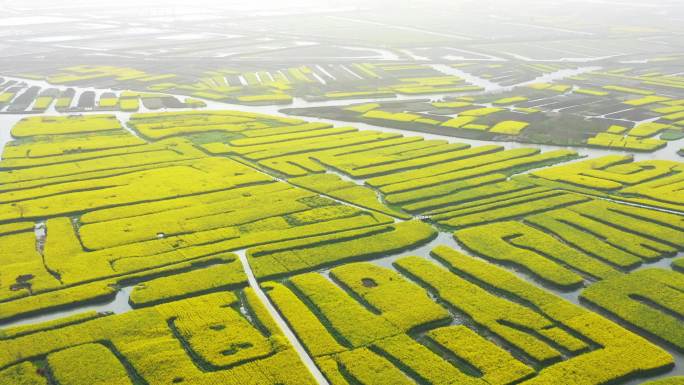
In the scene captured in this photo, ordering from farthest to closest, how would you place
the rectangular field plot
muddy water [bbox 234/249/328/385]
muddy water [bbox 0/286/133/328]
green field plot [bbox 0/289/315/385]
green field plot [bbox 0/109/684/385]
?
muddy water [bbox 0/286/133/328], green field plot [bbox 0/109/684/385], muddy water [bbox 234/249/328/385], the rectangular field plot, green field plot [bbox 0/289/315/385]

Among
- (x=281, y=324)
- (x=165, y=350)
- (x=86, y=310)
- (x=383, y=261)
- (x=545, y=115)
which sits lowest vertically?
(x=86, y=310)

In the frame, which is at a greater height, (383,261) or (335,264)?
(383,261)

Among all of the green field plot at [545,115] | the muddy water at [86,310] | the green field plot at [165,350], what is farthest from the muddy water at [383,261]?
the green field plot at [545,115]

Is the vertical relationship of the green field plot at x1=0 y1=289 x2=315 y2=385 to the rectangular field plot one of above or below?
below

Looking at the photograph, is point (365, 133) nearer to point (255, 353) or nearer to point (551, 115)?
point (551, 115)

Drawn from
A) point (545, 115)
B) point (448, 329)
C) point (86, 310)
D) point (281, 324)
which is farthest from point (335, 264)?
point (545, 115)

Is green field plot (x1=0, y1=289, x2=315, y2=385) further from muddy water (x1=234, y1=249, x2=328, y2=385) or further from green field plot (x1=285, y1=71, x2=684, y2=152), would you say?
green field plot (x1=285, y1=71, x2=684, y2=152)

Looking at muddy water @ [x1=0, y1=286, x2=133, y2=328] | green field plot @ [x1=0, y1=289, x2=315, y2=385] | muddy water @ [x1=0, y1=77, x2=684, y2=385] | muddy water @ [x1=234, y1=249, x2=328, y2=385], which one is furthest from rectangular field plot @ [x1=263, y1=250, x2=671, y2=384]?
muddy water @ [x1=0, y1=286, x2=133, y2=328]

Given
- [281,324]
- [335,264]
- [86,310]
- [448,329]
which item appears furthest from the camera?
[335,264]

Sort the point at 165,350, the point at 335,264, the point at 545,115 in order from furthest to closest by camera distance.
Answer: the point at 545,115
the point at 335,264
the point at 165,350

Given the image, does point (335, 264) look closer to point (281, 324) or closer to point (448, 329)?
point (281, 324)

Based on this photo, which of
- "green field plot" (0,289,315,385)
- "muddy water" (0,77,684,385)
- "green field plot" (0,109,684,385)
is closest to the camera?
"green field plot" (0,289,315,385)

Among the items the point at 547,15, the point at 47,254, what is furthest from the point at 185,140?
the point at 547,15

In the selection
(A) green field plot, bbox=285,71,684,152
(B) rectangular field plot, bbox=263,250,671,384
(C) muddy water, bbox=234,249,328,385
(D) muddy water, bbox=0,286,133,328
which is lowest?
(D) muddy water, bbox=0,286,133,328
